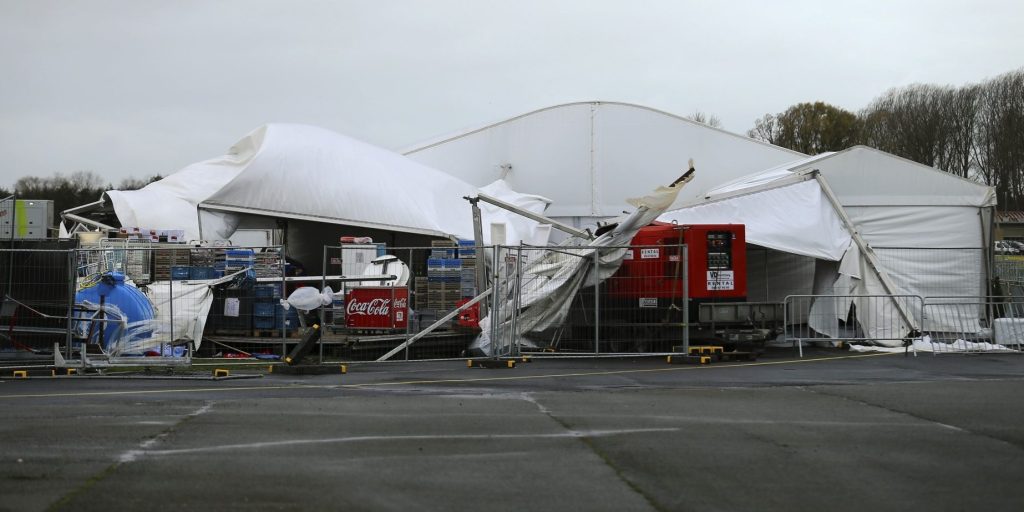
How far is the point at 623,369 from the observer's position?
15.8 m

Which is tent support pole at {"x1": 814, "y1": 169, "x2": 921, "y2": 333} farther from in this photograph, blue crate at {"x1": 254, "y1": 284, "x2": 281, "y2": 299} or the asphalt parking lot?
blue crate at {"x1": 254, "y1": 284, "x2": 281, "y2": 299}

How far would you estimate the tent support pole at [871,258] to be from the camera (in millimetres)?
20573

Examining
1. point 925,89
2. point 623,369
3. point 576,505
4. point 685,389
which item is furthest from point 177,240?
point 925,89

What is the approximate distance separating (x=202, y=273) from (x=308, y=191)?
965 centimetres

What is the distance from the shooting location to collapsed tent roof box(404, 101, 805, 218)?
1405 inches

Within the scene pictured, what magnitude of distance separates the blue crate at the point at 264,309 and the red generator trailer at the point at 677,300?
5.90 metres

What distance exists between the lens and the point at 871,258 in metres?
21.6

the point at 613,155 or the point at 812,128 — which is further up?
the point at 812,128

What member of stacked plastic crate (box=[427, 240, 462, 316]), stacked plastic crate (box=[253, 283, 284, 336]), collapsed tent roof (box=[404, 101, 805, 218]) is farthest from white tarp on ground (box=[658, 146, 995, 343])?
stacked plastic crate (box=[253, 283, 284, 336])

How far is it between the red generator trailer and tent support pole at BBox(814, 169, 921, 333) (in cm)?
367

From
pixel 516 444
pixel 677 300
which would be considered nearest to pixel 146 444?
pixel 516 444

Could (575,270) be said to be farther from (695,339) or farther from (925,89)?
(925,89)

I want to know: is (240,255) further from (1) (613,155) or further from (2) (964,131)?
(2) (964,131)

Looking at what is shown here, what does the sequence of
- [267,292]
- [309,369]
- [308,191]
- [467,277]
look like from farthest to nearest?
[308,191] → [467,277] → [267,292] → [309,369]
